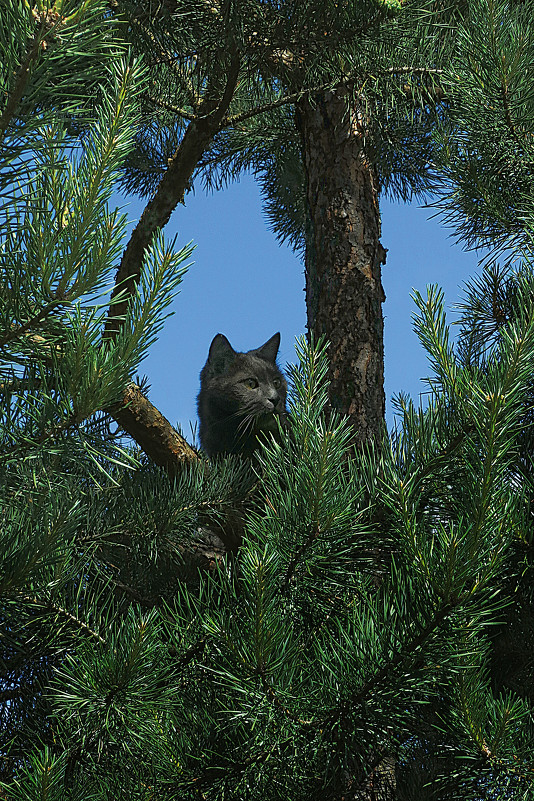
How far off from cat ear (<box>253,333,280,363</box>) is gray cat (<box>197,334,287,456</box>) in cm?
2

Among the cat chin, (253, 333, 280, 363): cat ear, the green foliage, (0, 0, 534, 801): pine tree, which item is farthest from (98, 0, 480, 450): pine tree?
(253, 333, 280, 363): cat ear

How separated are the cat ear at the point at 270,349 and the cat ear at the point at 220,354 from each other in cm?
24

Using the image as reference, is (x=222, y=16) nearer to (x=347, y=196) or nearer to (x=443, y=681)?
(x=347, y=196)

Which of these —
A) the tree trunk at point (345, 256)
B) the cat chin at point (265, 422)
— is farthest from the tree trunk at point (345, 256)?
the cat chin at point (265, 422)

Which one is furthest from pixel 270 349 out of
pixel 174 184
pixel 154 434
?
pixel 154 434

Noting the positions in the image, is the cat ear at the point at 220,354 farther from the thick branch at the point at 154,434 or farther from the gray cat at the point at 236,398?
the thick branch at the point at 154,434

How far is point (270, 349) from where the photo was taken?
3701 mm

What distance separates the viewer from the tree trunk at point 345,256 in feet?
8.43

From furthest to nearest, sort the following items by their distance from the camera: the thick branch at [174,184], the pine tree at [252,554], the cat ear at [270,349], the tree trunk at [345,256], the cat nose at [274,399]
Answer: the cat ear at [270,349], the cat nose at [274,399], the tree trunk at [345,256], the thick branch at [174,184], the pine tree at [252,554]

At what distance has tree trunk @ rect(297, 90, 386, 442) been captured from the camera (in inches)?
101

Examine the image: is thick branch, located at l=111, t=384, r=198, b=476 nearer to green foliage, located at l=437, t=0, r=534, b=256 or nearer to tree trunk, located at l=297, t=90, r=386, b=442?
tree trunk, located at l=297, t=90, r=386, b=442

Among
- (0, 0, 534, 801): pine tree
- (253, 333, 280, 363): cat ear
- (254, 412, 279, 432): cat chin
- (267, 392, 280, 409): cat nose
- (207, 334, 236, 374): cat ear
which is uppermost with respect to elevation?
(253, 333, 280, 363): cat ear

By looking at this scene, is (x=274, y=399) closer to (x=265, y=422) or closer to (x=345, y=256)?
(x=265, y=422)

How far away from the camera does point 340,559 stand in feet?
4.98
